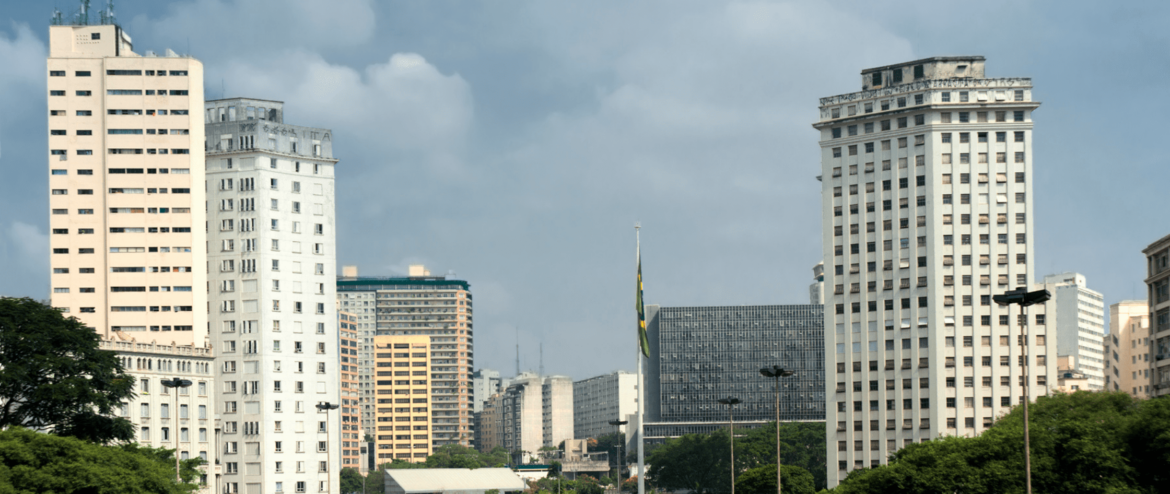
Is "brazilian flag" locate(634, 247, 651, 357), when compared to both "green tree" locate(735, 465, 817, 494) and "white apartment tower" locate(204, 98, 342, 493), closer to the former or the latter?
"green tree" locate(735, 465, 817, 494)

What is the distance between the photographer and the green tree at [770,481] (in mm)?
126375

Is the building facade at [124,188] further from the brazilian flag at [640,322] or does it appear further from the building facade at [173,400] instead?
the brazilian flag at [640,322]

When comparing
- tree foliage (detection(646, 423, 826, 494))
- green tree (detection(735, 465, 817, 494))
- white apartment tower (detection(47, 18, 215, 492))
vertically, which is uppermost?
white apartment tower (detection(47, 18, 215, 492))

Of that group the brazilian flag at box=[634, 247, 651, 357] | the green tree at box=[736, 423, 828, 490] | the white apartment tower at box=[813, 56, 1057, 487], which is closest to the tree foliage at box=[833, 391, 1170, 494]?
the brazilian flag at box=[634, 247, 651, 357]

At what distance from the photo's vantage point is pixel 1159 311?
11462 cm

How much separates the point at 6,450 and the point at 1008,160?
107508 millimetres

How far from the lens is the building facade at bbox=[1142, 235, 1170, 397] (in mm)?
111875

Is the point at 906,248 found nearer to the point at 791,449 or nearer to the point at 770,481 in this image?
the point at 770,481

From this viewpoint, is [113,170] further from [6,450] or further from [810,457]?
[810,457]

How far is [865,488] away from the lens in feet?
284

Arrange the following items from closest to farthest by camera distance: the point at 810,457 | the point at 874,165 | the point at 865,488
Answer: the point at 865,488, the point at 874,165, the point at 810,457

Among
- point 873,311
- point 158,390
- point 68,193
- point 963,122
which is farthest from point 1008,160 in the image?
point 68,193

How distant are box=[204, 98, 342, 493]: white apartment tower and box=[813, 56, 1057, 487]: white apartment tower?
63.8 metres

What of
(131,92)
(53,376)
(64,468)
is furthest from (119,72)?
(64,468)
